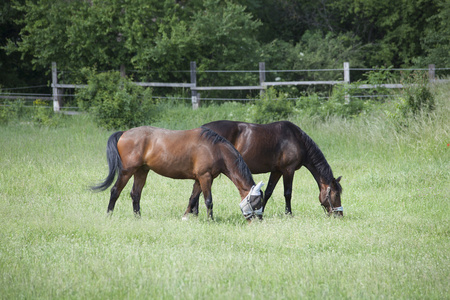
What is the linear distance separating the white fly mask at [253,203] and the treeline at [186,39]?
49.5ft

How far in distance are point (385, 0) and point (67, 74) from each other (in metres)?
14.9

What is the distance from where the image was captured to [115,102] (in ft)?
62.6

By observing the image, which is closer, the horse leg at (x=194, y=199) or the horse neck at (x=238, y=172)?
the horse neck at (x=238, y=172)

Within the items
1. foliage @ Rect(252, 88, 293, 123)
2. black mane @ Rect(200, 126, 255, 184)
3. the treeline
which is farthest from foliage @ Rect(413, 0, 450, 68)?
black mane @ Rect(200, 126, 255, 184)

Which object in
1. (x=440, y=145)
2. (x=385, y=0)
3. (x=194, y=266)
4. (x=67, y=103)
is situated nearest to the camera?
(x=194, y=266)

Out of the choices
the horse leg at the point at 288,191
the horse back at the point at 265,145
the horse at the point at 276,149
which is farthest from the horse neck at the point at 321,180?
the horse leg at the point at 288,191

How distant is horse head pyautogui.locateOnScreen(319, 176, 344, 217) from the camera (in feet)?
28.3

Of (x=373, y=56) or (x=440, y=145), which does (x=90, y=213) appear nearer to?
(x=440, y=145)

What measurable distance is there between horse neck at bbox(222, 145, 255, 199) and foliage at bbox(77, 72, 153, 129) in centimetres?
1164

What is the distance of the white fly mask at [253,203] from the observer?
24.7 feet

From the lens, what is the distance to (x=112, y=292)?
5.06 metres

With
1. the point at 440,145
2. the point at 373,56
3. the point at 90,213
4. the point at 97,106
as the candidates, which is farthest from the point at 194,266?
the point at 373,56

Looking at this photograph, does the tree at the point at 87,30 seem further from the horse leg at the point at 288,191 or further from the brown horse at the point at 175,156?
the brown horse at the point at 175,156

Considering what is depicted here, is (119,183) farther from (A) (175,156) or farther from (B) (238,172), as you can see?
(B) (238,172)
